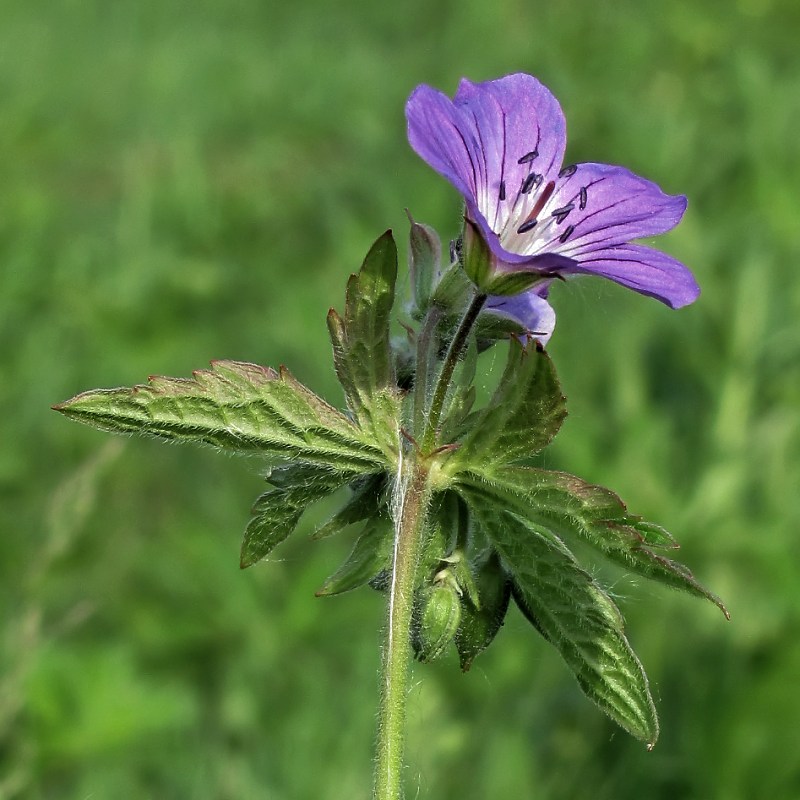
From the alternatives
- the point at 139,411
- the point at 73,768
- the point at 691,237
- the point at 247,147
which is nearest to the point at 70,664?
the point at 73,768

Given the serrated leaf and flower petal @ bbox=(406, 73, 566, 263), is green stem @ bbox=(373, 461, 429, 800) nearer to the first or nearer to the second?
the serrated leaf

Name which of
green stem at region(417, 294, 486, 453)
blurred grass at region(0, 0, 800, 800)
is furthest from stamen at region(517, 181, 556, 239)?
blurred grass at region(0, 0, 800, 800)

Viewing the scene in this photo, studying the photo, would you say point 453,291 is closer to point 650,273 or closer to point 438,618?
point 650,273

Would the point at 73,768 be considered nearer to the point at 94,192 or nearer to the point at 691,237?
the point at 691,237

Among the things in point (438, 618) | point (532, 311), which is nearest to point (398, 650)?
point (438, 618)

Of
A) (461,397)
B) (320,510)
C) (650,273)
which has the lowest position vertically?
(320,510)

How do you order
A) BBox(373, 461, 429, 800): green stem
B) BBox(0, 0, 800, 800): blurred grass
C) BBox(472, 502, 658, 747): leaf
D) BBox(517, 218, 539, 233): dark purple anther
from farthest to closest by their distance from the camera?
BBox(0, 0, 800, 800): blurred grass
BBox(517, 218, 539, 233): dark purple anther
BBox(472, 502, 658, 747): leaf
BBox(373, 461, 429, 800): green stem
